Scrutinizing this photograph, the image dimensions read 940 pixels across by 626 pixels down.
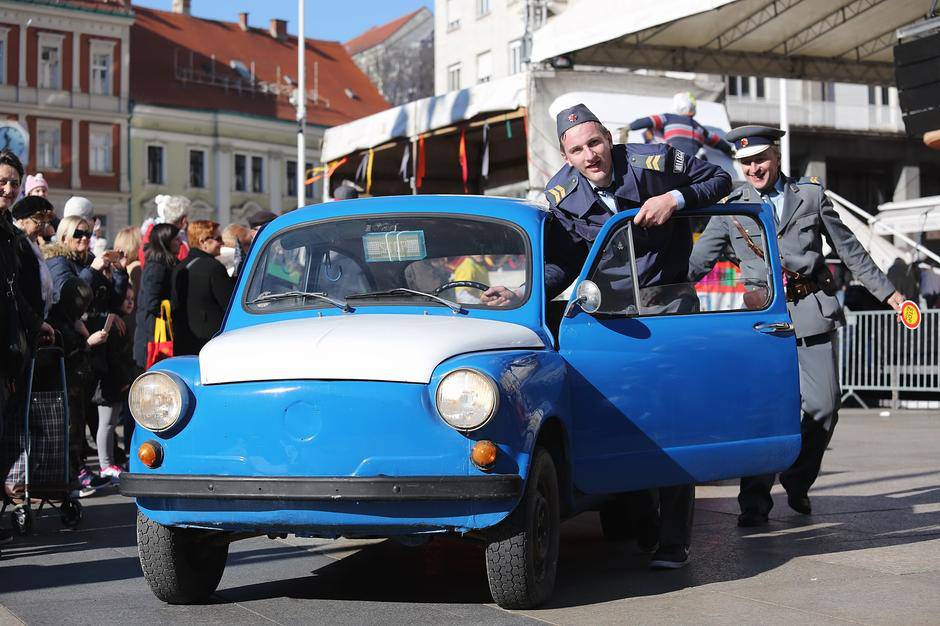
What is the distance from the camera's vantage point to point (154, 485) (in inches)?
224

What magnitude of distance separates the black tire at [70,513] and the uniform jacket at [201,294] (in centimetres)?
194

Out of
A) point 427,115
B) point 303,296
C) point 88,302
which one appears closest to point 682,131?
point 427,115

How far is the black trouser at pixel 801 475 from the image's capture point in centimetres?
823

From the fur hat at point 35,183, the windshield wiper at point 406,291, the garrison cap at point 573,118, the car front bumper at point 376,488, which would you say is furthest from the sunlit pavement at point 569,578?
the fur hat at point 35,183

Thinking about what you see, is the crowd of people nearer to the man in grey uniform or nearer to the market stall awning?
the man in grey uniform

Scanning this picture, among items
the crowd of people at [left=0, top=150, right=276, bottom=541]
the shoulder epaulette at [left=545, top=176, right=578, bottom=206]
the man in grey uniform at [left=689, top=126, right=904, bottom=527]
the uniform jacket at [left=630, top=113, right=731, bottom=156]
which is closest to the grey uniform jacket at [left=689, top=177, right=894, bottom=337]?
the man in grey uniform at [left=689, top=126, right=904, bottom=527]

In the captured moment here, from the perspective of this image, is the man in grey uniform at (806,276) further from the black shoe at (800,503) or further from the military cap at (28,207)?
the military cap at (28,207)

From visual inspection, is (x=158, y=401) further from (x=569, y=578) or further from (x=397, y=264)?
(x=569, y=578)

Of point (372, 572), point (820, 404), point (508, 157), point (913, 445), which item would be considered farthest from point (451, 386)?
point (508, 157)

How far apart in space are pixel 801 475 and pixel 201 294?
4336 mm

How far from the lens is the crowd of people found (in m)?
7.51

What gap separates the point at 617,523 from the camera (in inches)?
313

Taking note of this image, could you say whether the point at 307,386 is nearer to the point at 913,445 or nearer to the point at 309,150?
the point at 913,445

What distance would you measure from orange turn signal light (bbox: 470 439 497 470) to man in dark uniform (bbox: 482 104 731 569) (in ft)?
4.63
